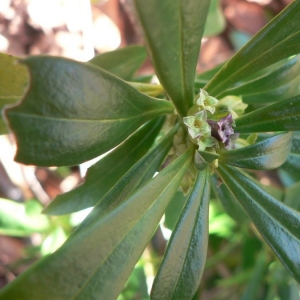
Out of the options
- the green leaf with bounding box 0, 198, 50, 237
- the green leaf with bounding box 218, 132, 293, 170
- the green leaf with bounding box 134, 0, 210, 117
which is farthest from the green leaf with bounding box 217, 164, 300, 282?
the green leaf with bounding box 0, 198, 50, 237

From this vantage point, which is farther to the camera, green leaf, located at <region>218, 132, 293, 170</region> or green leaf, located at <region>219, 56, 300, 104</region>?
green leaf, located at <region>219, 56, 300, 104</region>

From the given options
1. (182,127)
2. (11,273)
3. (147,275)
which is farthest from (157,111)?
(11,273)

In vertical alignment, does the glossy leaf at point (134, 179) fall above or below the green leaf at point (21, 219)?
below

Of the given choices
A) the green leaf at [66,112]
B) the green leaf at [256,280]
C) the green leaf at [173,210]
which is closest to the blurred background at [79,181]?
the green leaf at [256,280]

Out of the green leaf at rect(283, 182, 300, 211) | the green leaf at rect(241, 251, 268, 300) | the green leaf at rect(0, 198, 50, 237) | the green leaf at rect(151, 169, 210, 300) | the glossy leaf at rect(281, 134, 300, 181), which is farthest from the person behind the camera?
the green leaf at rect(0, 198, 50, 237)

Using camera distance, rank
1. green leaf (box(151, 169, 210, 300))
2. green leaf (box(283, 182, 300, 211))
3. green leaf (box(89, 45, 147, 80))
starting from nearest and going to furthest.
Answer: green leaf (box(151, 169, 210, 300)) < green leaf (box(89, 45, 147, 80)) < green leaf (box(283, 182, 300, 211))

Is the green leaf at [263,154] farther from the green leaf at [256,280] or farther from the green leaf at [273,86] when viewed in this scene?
the green leaf at [256,280]

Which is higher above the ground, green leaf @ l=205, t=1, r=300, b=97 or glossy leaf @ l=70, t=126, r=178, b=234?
green leaf @ l=205, t=1, r=300, b=97

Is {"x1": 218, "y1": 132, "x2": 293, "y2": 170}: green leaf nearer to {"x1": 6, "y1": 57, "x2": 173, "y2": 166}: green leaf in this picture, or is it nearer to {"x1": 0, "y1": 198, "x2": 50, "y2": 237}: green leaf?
{"x1": 6, "y1": 57, "x2": 173, "y2": 166}: green leaf
